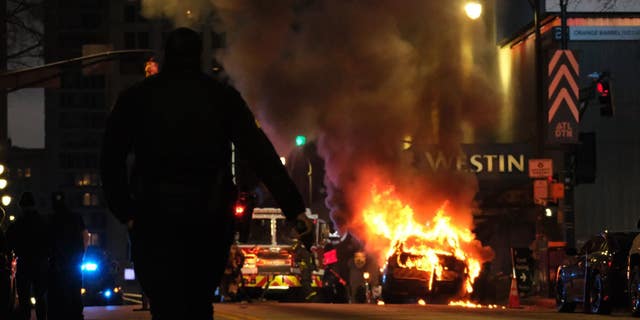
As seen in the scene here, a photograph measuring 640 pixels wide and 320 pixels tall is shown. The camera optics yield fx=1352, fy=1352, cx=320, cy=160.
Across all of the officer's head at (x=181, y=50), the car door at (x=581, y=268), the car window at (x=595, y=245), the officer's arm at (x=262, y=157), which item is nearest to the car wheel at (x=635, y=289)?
the car window at (x=595, y=245)

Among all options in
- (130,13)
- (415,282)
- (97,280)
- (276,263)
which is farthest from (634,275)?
(130,13)

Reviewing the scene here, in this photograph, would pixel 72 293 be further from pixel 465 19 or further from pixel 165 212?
pixel 465 19

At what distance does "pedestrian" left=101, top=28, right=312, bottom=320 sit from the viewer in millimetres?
6020

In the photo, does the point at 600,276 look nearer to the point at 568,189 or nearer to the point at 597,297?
the point at 597,297

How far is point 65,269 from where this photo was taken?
1565cm

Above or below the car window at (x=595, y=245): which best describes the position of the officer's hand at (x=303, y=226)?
above

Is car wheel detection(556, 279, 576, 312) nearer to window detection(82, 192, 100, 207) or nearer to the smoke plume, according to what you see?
the smoke plume

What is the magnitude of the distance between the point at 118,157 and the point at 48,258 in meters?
10.3

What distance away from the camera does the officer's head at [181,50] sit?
6.26m

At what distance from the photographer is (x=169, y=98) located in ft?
20.3

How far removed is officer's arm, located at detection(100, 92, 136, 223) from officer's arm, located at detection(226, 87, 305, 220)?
47 centimetres

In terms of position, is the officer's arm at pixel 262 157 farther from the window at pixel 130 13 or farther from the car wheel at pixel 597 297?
the window at pixel 130 13

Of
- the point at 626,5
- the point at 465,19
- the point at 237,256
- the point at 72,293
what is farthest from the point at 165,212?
the point at 626,5

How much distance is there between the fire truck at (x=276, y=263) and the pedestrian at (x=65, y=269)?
720 inches
